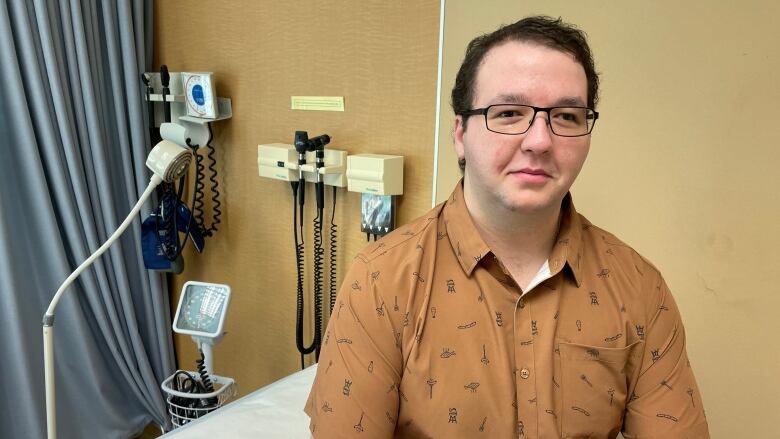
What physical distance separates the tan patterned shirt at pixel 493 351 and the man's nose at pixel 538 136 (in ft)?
0.69

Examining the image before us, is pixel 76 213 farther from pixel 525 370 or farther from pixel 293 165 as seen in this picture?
pixel 525 370

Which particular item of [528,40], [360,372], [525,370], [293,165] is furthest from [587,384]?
[293,165]

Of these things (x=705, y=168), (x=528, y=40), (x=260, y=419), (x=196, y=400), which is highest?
(x=528, y=40)

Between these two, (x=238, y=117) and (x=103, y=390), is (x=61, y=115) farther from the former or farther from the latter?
(x=103, y=390)

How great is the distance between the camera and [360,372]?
3.09 ft

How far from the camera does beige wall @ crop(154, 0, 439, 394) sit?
5.38 feet

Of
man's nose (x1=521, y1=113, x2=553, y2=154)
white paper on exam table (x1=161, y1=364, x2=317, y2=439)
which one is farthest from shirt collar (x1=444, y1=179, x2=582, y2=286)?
white paper on exam table (x1=161, y1=364, x2=317, y2=439)

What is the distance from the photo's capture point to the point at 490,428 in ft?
3.08

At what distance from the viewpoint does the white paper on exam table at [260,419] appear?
1291 mm

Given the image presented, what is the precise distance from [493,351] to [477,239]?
21 centimetres

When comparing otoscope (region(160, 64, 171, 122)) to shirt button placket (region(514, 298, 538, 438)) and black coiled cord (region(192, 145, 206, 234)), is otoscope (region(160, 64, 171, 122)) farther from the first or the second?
shirt button placket (region(514, 298, 538, 438))

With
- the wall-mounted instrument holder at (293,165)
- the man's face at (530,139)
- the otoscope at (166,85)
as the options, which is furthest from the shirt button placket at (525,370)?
the otoscope at (166,85)

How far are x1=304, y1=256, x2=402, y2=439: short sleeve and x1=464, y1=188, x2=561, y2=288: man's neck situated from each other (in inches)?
9.8

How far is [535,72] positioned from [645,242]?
26.5 inches
